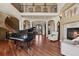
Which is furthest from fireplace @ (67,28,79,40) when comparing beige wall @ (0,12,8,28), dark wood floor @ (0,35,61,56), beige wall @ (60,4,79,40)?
beige wall @ (0,12,8,28)

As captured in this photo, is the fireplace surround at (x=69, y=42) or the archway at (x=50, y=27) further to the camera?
the archway at (x=50, y=27)

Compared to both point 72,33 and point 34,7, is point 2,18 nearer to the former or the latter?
point 34,7

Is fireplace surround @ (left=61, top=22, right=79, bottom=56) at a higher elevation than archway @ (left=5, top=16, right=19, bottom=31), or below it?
below

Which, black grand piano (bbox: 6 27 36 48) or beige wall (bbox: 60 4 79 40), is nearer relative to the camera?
beige wall (bbox: 60 4 79 40)

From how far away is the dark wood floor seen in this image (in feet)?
9.05

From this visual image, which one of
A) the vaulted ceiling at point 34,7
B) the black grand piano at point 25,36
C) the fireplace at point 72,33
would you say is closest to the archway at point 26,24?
the black grand piano at point 25,36

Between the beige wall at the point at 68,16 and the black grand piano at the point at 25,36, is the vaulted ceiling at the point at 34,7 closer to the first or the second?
the beige wall at the point at 68,16

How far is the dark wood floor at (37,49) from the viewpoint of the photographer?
2760 millimetres

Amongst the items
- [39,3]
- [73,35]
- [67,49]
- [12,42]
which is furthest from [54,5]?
[12,42]

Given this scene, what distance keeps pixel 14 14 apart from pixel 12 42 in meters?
0.48

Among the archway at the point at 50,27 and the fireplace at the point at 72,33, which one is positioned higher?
the archway at the point at 50,27

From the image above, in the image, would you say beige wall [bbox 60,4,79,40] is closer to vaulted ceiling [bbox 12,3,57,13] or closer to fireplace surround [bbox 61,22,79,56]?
fireplace surround [bbox 61,22,79,56]

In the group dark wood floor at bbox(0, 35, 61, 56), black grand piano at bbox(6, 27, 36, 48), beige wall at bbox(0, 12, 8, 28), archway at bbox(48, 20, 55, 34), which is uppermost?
beige wall at bbox(0, 12, 8, 28)

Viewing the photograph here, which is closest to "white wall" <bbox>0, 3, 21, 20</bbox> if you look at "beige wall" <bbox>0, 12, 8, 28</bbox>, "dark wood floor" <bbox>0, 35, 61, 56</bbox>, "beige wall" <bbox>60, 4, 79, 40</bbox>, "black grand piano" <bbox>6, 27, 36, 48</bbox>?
"beige wall" <bbox>0, 12, 8, 28</bbox>
